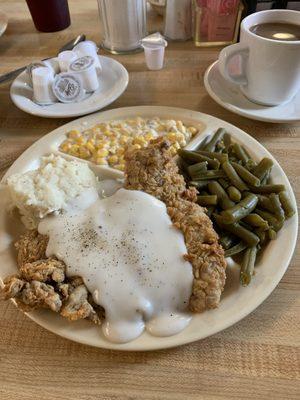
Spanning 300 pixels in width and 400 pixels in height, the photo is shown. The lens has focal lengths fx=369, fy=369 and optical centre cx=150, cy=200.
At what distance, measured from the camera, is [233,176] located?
5.81 ft

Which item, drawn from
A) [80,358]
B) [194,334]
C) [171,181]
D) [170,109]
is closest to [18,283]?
[80,358]

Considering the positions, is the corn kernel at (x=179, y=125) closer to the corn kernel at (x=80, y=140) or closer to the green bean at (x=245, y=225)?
the corn kernel at (x=80, y=140)

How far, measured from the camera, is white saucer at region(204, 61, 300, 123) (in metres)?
2.16

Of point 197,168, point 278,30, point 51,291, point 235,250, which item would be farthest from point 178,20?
point 51,291

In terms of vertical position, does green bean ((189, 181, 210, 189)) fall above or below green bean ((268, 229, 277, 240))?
above

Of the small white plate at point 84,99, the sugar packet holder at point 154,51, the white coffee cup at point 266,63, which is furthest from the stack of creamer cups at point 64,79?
the white coffee cup at point 266,63

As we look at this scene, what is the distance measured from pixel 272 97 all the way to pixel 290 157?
39 cm

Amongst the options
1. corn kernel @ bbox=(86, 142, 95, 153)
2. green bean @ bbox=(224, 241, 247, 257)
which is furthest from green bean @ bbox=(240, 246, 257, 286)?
corn kernel @ bbox=(86, 142, 95, 153)

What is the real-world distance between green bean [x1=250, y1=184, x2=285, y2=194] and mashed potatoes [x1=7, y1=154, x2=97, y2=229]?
0.79 metres

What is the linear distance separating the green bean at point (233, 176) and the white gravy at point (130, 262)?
401mm

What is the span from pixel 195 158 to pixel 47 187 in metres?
0.75

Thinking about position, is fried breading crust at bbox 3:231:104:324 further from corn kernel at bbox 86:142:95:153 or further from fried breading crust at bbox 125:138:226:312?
corn kernel at bbox 86:142:95:153

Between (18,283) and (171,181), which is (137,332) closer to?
(18,283)

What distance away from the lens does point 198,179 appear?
1.81 m
